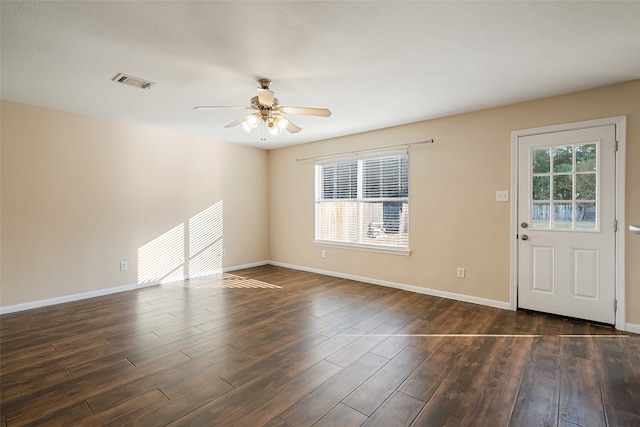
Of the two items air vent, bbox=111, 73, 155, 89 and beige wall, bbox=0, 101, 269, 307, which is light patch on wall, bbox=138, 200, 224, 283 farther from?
air vent, bbox=111, 73, 155, 89

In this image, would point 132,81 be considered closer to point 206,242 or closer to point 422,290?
point 206,242

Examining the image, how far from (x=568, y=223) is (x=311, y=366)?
3.15 metres

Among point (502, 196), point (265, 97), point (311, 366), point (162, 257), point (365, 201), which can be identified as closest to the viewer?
point (311, 366)

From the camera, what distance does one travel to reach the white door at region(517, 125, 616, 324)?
3.10 metres

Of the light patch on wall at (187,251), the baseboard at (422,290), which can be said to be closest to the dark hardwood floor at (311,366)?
the baseboard at (422,290)

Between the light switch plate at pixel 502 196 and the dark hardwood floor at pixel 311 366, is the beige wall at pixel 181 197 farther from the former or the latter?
the dark hardwood floor at pixel 311 366

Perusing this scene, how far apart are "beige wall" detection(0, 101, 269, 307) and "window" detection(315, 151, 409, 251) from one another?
1.74m

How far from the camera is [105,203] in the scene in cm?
425

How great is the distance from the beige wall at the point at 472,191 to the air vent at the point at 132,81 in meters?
3.11

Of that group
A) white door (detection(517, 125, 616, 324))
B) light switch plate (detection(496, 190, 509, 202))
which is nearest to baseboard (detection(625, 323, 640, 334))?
white door (detection(517, 125, 616, 324))

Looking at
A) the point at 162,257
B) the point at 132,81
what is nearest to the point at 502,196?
the point at 132,81

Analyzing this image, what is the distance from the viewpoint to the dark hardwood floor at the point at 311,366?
181 cm

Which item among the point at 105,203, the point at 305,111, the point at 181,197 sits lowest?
the point at 105,203

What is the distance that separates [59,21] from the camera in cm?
199
